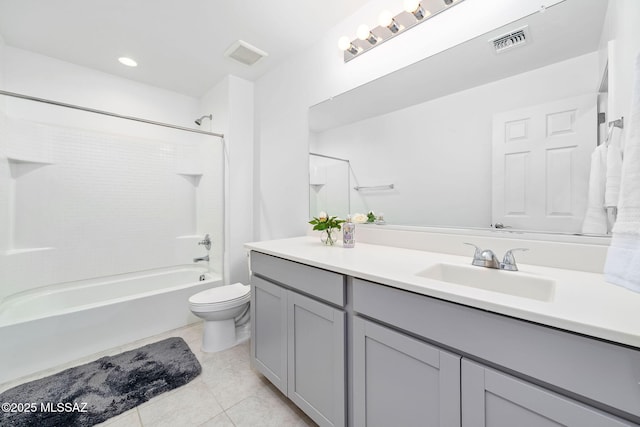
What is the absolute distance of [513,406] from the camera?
25.0 inches

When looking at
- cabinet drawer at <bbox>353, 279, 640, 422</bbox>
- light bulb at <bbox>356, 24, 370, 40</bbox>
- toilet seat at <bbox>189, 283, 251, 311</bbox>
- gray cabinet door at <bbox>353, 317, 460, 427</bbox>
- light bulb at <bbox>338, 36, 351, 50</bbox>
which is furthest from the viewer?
toilet seat at <bbox>189, 283, 251, 311</bbox>

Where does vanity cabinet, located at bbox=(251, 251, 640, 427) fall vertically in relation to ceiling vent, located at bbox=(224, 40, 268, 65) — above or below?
below

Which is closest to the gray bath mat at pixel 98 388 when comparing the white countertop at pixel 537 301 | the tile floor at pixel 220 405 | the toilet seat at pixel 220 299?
the tile floor at pixel 220 405

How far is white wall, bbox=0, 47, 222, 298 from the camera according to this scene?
6.88 ft

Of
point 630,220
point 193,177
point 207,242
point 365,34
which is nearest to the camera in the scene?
point 630,220

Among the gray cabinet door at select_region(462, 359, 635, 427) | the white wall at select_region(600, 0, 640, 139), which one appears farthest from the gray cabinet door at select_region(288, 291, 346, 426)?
the white wall at select_region(600, 0, 640, 139)

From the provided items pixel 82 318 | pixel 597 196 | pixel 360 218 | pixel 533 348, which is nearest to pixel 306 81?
pixel 360 218

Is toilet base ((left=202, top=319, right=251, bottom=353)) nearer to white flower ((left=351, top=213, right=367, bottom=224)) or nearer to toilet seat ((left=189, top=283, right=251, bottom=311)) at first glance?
toilet seat ((left=189, top=283, right=251, bottom=311))

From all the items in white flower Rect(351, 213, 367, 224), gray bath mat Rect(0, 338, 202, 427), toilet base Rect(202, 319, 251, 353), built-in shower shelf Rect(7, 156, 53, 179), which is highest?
built-in shower shelf Rect(7, 156, 53, 179)

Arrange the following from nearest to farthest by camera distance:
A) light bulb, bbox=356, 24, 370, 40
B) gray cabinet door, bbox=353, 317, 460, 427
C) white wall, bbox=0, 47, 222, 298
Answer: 1. gray cabinet door, bbox=353, 317, 460, 427
2. light bulb, bbox=356, 24, 370, 40
3. white wall, bbox=0, 47, 222, 298

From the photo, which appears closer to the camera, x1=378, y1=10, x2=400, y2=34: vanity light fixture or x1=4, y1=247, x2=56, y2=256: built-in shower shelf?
x1=378, y1=10, x2=400, y2=34: vanity light fixture

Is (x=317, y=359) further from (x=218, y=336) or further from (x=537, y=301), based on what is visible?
(x=218, y=336)

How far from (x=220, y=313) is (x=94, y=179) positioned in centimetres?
185

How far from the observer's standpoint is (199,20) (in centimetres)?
180
